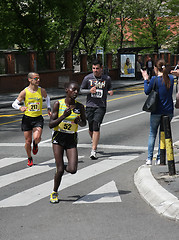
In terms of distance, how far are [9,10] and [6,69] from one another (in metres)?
4.81

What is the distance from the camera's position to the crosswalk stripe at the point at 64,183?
6.53m

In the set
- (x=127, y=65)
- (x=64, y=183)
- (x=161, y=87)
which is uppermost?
(x=161, y=87)

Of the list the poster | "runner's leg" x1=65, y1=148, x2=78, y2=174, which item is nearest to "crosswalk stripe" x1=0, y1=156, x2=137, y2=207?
"runner's leg" x1=65, y1=148, x2=78, y2=174

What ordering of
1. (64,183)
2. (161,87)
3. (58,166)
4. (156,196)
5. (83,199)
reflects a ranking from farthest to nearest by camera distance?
1. (161,87)
2. (64,183)
3. (83,199)
4. (58,166)
5. (156,196)

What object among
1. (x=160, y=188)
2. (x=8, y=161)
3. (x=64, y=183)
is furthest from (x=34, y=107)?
(x=160, y=188)

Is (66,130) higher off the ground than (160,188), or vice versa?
(66,130)

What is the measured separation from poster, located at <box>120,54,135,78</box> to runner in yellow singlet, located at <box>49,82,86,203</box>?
3187cm

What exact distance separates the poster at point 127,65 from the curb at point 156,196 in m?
30.9

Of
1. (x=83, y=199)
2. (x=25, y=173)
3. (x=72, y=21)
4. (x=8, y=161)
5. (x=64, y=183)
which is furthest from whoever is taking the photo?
(x=72, y=21)

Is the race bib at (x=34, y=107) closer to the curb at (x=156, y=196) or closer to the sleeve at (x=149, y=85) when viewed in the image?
the sleeve at (x=149, y=85)

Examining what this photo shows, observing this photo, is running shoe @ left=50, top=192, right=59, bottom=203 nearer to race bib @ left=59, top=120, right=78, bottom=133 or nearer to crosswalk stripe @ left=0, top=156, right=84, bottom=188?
race bib @ left=59, top=120, right=78, bottom=133

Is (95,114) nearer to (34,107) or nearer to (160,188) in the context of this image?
(34,107)

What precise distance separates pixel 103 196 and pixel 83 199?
331mm

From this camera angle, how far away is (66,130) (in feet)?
21.0
